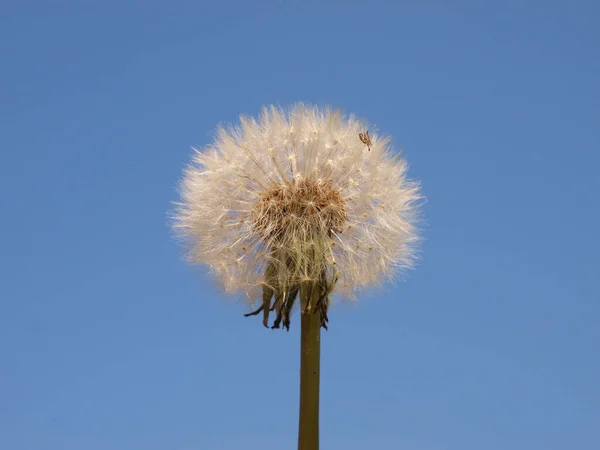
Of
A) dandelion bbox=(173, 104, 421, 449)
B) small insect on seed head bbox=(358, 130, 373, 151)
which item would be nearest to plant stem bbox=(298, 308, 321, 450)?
dandelion bbox=(173, 104, 421, 449)

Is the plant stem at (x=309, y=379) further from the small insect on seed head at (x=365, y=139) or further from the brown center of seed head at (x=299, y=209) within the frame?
the small insect on seed head at (x=365, y=139)

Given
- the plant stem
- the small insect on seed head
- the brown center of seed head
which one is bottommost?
the plant stem

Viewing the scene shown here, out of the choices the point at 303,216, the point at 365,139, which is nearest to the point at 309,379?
the point at 303,216

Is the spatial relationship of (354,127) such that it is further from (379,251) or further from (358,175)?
(379,251)

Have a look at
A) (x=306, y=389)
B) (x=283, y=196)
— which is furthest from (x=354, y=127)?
(x=306, y=389)

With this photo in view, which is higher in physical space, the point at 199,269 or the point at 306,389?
the point at 199,269

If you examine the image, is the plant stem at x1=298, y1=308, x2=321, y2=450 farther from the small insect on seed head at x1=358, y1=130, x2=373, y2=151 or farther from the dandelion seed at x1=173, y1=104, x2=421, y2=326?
the small insect on seed head at x1=358, y1=130, x2=373, y2=151
